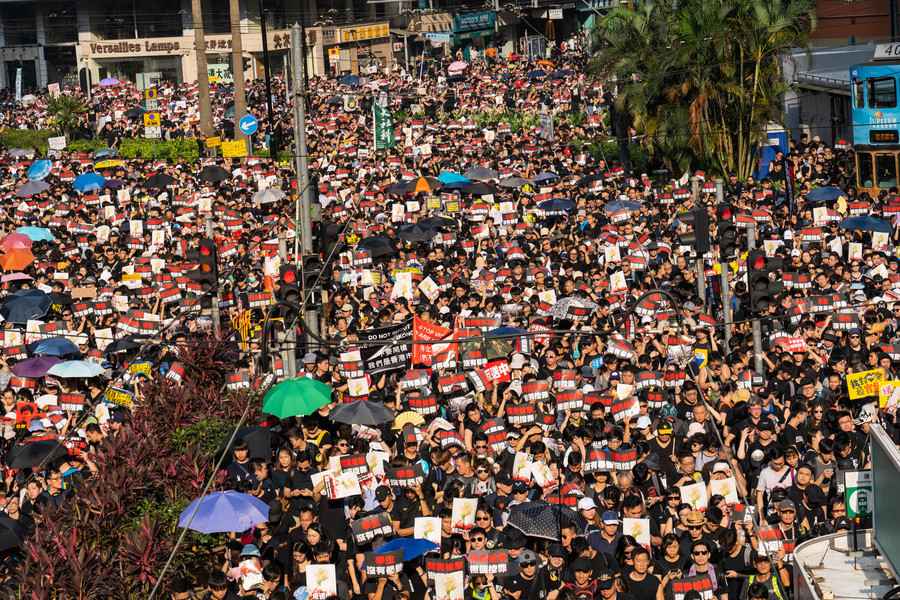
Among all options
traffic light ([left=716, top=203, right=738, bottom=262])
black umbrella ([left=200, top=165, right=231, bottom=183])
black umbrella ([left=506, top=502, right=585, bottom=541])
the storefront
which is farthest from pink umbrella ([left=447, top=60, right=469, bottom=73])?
black umbrella ([left=506, top=502, right=585, bottom=541])

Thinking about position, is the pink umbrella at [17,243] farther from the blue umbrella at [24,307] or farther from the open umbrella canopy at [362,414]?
the open umbrella canopy at [362,414]

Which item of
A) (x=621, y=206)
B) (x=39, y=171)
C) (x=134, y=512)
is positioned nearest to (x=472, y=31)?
(x=39, y=171)

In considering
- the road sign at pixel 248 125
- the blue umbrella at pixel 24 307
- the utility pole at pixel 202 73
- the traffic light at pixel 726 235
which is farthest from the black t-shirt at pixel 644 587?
the utility pole at pixel 202 73

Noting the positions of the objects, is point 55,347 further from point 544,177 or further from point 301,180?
point 544,177

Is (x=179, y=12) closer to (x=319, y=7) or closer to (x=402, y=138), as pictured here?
(x=319, y=7)

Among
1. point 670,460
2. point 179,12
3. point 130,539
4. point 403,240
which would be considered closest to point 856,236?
point 403,240

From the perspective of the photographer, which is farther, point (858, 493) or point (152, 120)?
point (152, 120)
